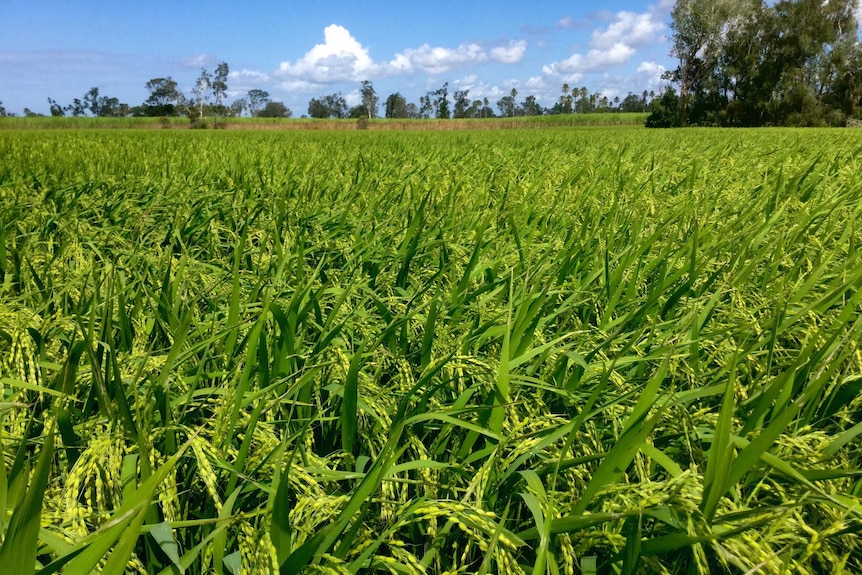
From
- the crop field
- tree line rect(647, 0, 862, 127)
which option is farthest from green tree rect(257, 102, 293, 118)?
the crop field

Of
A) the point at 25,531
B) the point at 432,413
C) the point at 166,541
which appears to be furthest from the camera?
the point at 432,413

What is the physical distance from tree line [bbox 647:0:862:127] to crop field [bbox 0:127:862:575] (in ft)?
150

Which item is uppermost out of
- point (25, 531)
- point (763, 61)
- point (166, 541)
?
point (763, 61)

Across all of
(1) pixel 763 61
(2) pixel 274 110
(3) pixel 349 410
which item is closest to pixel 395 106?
(2) pixel 274 110

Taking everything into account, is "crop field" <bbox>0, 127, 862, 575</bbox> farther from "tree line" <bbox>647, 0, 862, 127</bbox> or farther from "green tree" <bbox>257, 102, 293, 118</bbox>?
"green tree" <bbox>257, 102, 293, 118</bbox>

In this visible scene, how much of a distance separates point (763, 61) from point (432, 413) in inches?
2087

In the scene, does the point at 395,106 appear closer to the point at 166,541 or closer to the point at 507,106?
the point at 507,106

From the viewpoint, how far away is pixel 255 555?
0.76 m

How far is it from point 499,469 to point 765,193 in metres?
2.84

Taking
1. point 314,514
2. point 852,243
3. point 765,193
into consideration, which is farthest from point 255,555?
point 765,193

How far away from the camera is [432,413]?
1.03 meters

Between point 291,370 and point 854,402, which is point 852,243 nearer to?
point 854,402

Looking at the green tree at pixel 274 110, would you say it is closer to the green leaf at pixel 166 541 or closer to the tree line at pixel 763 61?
the tree line at pixel 763 61

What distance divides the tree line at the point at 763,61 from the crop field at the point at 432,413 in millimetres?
45707
